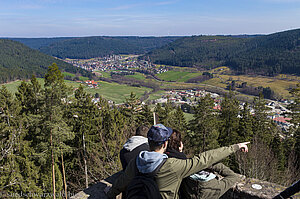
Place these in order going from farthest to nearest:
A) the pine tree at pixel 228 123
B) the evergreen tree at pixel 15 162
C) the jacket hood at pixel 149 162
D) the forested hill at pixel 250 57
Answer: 1. the forested hill at pixel 250 57
2. the pine tree at pixel 228 123
3. the evergreen tree at pixel 15 162
4. the jacket hood at pixel 149 162

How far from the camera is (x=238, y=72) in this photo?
12688 cm

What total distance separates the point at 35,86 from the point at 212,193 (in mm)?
23010

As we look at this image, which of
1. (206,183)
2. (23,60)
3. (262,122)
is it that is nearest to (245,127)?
(262,122)

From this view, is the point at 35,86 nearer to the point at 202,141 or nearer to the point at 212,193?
the point at 202,141

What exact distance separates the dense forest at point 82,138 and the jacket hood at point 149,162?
7.15 m

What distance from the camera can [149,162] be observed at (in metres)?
2.04

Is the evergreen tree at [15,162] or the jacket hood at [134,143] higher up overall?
the jacket hood at [134,143]

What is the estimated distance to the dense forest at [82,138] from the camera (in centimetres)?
1240

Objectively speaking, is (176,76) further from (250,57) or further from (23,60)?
(23,60)

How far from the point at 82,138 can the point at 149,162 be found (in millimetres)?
17157

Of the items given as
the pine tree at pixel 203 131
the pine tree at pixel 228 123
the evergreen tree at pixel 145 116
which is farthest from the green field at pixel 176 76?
the pine tree at pixel 203 131

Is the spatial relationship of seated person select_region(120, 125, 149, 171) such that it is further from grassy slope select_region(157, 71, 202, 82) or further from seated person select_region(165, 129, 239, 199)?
grassy slope select_region(157, 71, 202, 82)

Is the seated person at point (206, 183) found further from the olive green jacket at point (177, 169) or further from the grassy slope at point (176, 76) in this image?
the grassy slope at point (176, 76)

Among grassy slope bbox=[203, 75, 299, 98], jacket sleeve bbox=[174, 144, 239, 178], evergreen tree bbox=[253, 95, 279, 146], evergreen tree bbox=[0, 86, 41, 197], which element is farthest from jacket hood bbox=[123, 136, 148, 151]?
grassy slope bbox=[203, 75, 299, 98]
